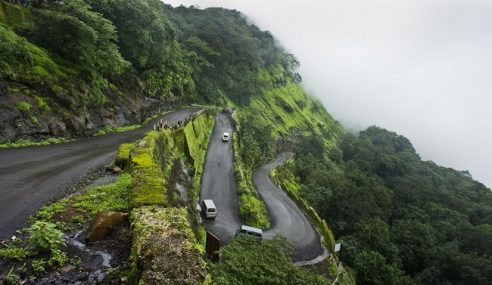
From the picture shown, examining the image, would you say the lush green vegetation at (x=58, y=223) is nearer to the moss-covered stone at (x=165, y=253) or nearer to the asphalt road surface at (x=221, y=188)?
the moss-covered stone at (x=165, y=253)

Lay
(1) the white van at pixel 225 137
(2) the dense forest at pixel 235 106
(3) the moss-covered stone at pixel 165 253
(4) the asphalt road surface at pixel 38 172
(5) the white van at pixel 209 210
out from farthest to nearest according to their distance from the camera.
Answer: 1. (1) the white van at pixel 225 137
2. (5) the white van at pixel 209 210
3. (2) the dense forest at pixel 235 106
4. (4) the asphalt road surface at pixel 38 172
5. (3) the moss-covered stone at pixel 165 253

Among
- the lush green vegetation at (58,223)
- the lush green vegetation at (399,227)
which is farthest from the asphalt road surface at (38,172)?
the lush green vegetation at (399,227)

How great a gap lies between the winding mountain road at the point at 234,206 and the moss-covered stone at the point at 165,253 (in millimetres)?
15177

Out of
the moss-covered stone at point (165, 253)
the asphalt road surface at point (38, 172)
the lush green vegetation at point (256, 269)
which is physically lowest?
the lush green vegetation at point (256, 269)

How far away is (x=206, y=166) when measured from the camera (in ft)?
114

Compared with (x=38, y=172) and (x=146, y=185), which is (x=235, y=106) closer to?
(x=38, y=172)

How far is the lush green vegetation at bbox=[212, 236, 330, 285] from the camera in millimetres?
11570

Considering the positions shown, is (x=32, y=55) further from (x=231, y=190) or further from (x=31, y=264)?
(x=231, y=190)

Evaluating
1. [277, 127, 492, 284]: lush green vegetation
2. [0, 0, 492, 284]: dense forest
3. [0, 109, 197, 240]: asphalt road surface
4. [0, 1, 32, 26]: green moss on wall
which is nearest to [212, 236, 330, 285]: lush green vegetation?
[0, 0, 492, 284]: dense forest

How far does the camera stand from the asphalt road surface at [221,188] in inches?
1005

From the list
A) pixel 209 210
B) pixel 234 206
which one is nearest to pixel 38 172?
pixel 209 210

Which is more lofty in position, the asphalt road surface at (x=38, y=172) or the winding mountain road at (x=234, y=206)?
the asphalt road surface at (x=38, y=172)

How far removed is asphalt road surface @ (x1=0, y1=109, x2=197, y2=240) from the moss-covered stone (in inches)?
148

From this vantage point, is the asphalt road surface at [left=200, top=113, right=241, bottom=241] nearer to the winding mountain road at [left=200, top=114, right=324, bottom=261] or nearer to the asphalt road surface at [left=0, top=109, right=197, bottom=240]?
the winding mountain road at [left=200, top=114, right=324, bottom=261]
